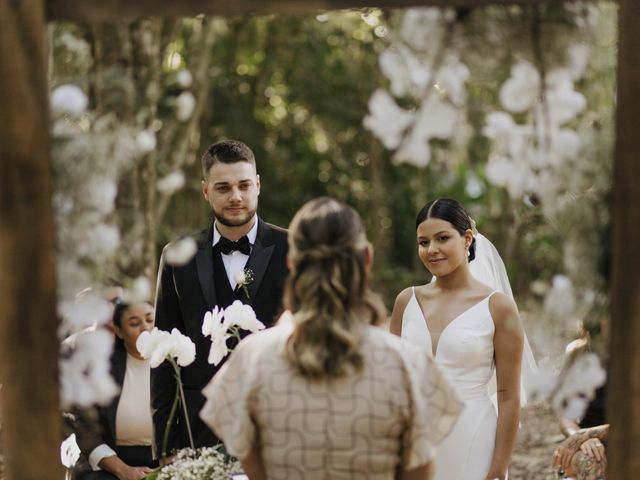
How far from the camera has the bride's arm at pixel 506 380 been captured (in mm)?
3393

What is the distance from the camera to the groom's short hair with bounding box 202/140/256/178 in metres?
3.88

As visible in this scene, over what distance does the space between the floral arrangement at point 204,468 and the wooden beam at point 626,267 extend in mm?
1260

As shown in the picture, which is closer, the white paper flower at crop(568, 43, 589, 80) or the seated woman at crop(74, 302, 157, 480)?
the white paper flower at crop(568, 43, 589, 80)

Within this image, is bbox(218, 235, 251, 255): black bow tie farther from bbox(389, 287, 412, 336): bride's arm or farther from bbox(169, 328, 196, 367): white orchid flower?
bbox(169, 328, 196, 367): white orchid flower

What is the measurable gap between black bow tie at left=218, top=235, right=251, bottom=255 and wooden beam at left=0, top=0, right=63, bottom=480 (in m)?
1.58

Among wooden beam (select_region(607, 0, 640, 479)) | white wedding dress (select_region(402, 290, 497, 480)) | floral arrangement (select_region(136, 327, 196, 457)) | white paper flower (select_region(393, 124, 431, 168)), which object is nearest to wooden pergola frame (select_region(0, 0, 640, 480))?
wooden beam (select_region(607, 0, 640, 479))

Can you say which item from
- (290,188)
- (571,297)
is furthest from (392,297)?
(571,297)

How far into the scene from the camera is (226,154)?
388 cm

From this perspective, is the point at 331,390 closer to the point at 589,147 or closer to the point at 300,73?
the point at 589,147

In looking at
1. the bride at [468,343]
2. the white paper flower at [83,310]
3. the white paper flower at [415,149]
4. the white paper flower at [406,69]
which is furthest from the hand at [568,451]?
the white paper flower at [83,310]

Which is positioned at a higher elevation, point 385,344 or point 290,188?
point 290,188

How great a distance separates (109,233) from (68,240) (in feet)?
0.40

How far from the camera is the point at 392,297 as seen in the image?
1531 cm

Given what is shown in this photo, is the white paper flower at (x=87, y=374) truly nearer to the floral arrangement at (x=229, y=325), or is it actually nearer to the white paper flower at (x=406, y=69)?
the floral arrangement at (x=229, y=325)
